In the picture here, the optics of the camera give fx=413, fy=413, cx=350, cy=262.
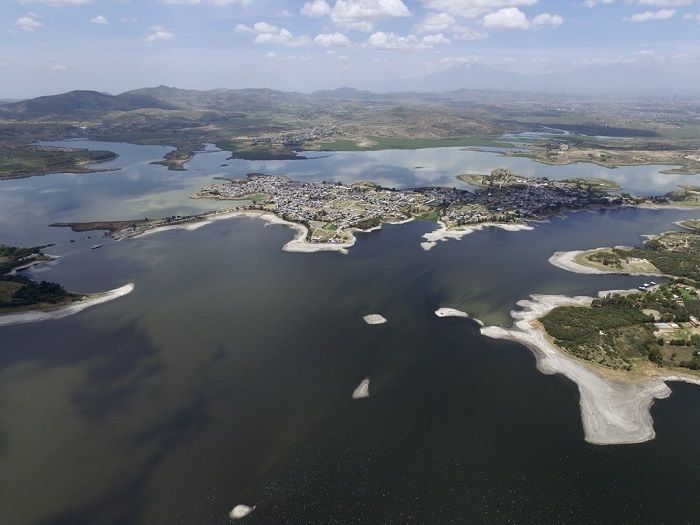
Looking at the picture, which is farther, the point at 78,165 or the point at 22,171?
the point at 78,165

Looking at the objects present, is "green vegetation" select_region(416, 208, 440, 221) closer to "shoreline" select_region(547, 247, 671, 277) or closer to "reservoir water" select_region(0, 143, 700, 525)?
"reservoir water" select_region(0, 143, 700, 525)

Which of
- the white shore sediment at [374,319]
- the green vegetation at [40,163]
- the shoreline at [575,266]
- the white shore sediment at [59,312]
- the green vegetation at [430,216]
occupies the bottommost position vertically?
the shoreline at [575,266]

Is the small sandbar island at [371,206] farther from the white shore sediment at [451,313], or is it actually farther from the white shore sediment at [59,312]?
the white shore sediment at [59,312]

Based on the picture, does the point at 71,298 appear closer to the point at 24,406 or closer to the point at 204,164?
the point at 24,406

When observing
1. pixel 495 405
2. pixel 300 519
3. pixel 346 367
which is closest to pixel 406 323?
pixel 346 367

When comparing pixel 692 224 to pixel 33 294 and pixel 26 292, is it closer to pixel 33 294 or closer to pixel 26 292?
pixel 33 294

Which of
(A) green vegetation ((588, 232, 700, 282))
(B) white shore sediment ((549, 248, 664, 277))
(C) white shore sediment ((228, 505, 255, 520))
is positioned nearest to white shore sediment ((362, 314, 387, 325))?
(C) white shore sediment ((228, 505, 255, 520))

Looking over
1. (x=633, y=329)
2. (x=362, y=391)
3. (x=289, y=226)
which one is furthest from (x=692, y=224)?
(x=362, y=391)

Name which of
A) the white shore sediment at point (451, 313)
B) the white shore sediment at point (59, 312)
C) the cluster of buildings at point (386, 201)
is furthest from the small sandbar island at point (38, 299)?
the white shore sediment at point (451, 313)
